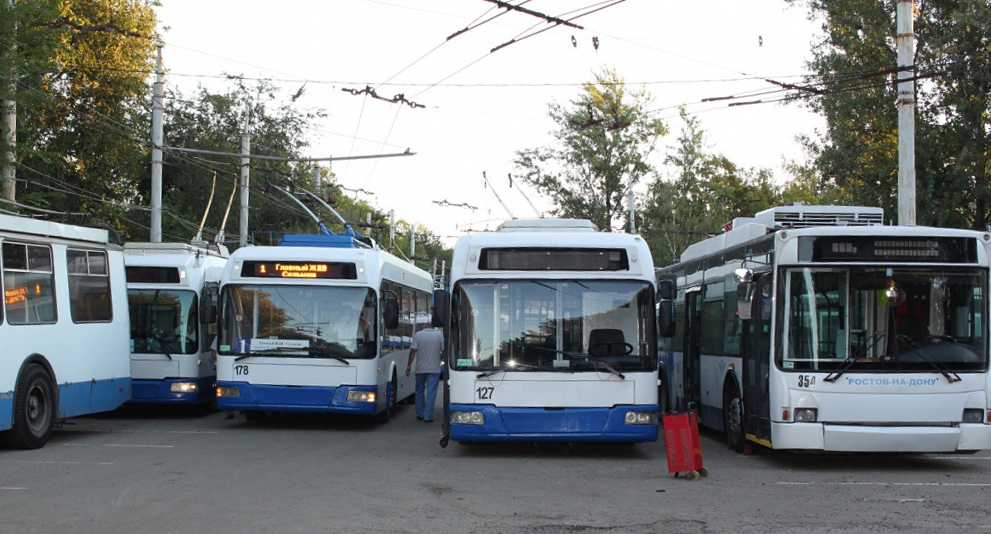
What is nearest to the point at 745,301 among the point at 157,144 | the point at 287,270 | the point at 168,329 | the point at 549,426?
the point at 549,426

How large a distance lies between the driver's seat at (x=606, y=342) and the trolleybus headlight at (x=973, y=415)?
373 centimetres

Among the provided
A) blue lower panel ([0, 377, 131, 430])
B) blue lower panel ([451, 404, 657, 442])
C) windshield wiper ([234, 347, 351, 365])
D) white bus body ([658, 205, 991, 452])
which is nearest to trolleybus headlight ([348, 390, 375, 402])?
windshield wiper ([234, 347, 351, 365])

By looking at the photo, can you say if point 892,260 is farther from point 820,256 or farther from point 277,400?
point 277,400

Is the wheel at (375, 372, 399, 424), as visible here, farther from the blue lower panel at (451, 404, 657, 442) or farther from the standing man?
the blue lower panel at (451, 404, 657, 442)

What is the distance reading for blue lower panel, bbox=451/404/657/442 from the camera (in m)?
13.0

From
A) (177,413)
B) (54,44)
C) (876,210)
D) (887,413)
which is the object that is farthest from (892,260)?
(54,44)

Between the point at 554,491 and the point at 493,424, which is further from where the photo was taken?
the point at 493,424

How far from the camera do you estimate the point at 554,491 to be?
10.5 metres

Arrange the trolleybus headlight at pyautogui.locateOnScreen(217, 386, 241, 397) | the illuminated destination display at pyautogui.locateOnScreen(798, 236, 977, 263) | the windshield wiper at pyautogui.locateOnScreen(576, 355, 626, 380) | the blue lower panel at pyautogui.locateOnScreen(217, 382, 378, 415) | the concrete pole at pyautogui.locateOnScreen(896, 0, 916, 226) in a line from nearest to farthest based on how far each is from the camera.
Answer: the illuminated destination display at pyautogui.locateOnScreen(798, 236, 977, 263) → the windshield wiper at pyautogui.locateOnScreen(576, 355, 626, 380) → the blue lower panel at pyautogui.locateOnScreen(217, 382, 378, 415) → the trolleybus headlight at pyautogui.locateOnScreen(217, 386, 241, 397) → the concrete pole at pyautogui.locateOnScreen(896, 0, 916, 226)

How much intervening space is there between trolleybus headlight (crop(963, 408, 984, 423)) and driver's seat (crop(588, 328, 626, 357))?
3727mm

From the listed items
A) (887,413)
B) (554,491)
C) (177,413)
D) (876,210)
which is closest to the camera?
(554,491)

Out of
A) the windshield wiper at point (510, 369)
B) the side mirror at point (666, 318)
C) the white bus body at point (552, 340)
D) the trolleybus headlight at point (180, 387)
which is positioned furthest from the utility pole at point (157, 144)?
the side mirror at point (666, 318)

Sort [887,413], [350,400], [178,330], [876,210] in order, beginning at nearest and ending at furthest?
[887,413], [876,210], [350,400], [178,330]

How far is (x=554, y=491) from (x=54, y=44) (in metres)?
15.5
